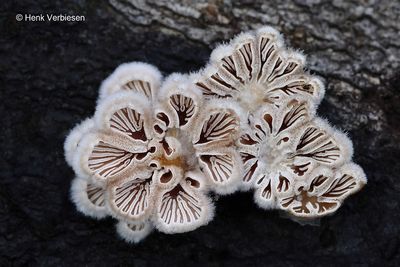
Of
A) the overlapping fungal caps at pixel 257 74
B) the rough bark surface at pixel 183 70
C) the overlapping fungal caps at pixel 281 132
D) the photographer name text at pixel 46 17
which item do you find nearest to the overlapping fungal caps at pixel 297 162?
the overlapping fungal caps at pixel 281 132

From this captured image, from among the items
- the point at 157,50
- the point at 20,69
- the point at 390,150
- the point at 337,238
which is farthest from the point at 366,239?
the point at 20,69

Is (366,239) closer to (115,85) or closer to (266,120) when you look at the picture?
(266,120)

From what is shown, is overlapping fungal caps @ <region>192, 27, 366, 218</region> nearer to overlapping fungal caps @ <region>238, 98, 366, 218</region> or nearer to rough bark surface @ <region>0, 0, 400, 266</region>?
overlapping fungal caps @ <region>238, 98, 366, 218</region>

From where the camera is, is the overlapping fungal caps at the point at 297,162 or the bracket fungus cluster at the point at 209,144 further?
the overlapping fungal caps at the point at 297,162

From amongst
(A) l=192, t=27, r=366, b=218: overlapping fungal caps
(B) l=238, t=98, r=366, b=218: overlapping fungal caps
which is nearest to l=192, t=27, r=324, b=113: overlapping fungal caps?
(A) l=192, t=27, r=366, b=218: overlapping fungal caps

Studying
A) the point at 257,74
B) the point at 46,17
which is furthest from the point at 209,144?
the point at 46,17

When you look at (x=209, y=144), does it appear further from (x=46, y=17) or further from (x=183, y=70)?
(x=46, y=17)

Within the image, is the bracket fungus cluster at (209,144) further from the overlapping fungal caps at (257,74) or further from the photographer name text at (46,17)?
the photographer name text at (46,17)
